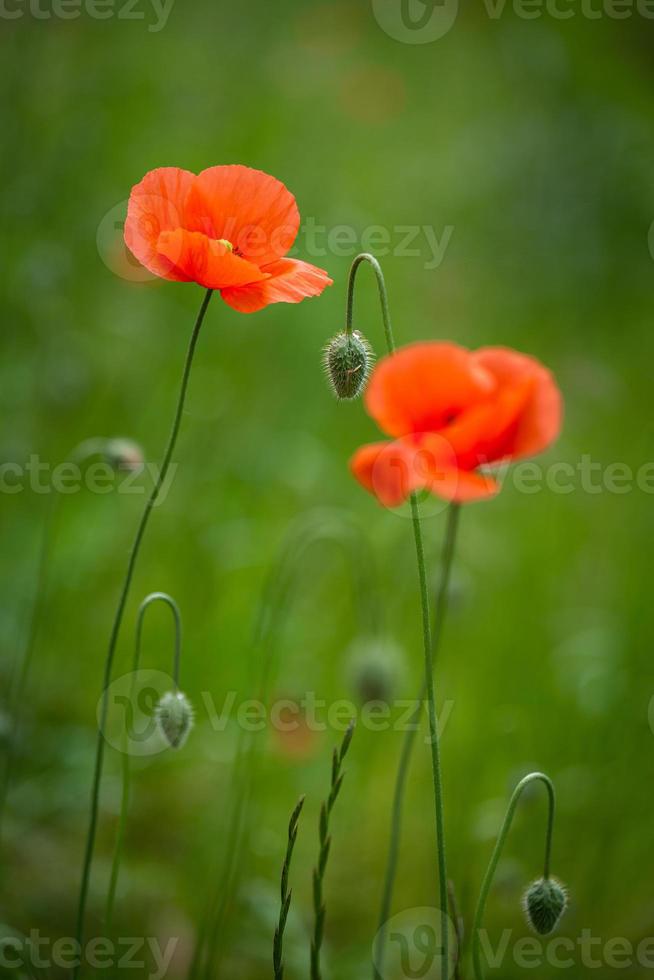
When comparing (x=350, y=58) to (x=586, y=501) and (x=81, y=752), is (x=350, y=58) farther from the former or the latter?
(x=81, y=752)

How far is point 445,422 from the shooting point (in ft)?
4.34

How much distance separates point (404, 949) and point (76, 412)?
2180 millimetres

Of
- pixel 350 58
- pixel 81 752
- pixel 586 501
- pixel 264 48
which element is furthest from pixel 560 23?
pixel 81 752

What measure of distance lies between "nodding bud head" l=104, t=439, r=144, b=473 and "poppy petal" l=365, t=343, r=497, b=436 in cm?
61

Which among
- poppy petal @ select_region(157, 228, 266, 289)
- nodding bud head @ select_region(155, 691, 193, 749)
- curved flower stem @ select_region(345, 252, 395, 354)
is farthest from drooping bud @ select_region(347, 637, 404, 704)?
poppy petal @ select_region(157, 228, 266, 289)

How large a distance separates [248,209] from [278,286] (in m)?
0.16

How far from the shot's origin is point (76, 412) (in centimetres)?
323

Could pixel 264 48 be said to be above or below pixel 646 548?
above

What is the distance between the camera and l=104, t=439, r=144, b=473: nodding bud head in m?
1.66

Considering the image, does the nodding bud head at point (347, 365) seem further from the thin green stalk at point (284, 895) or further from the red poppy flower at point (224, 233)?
the thin green stalk at point (284, 895)

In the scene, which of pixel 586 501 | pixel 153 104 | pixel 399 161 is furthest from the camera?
pixel 399 161

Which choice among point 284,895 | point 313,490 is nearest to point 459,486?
point 284,895

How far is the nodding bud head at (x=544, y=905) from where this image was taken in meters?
1.37

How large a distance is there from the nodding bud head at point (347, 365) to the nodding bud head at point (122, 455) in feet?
1.55
